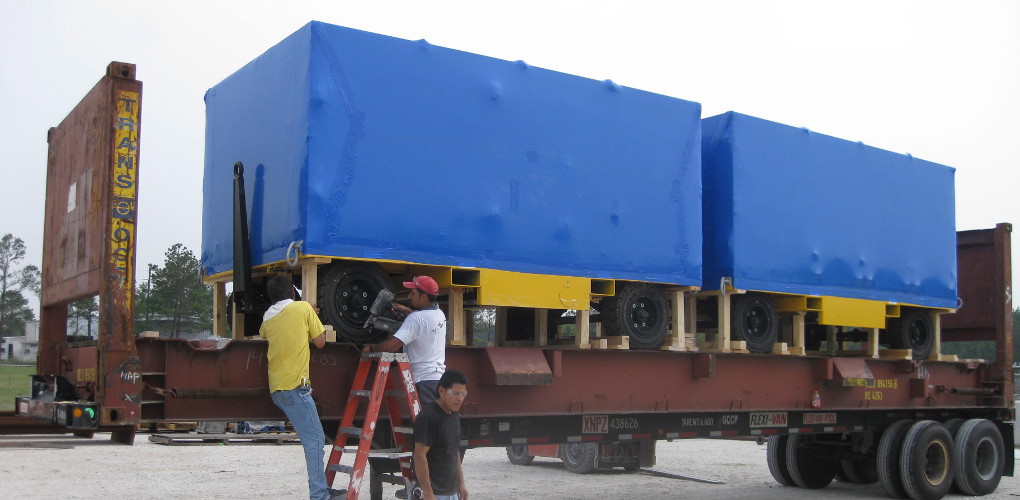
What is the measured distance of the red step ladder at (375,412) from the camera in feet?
22.9

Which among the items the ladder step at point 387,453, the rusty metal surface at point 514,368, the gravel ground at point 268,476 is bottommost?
the gravel ground at point 268,476

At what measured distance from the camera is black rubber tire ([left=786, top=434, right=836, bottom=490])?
44.0 ft

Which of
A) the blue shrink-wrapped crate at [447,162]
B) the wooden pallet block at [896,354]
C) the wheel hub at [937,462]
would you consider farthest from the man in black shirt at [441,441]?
the wheel hub at [937,462]

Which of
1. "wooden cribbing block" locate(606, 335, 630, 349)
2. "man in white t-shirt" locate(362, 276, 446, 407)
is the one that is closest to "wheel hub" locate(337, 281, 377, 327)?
"man in white t-shirt" locate(362, 276, 446, 407)

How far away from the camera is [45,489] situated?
494 inches

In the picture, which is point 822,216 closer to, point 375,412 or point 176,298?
point 375,412

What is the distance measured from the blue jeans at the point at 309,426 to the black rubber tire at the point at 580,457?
28.3ft

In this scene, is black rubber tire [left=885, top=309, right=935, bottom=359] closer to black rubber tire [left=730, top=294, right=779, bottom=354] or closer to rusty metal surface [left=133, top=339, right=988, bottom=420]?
rusty metal surface [left=133, top=339, right=988, bottom=420]

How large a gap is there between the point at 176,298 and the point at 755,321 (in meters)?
39.4

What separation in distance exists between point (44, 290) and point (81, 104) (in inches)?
71.2

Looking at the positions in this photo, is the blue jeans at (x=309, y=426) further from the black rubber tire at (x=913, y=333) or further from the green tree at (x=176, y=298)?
the green tree at (x=176, y=298)

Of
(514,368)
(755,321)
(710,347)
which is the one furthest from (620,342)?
(755,321)

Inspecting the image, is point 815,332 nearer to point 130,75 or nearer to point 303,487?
point 303,487

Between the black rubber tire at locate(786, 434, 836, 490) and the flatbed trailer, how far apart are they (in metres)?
0.02
